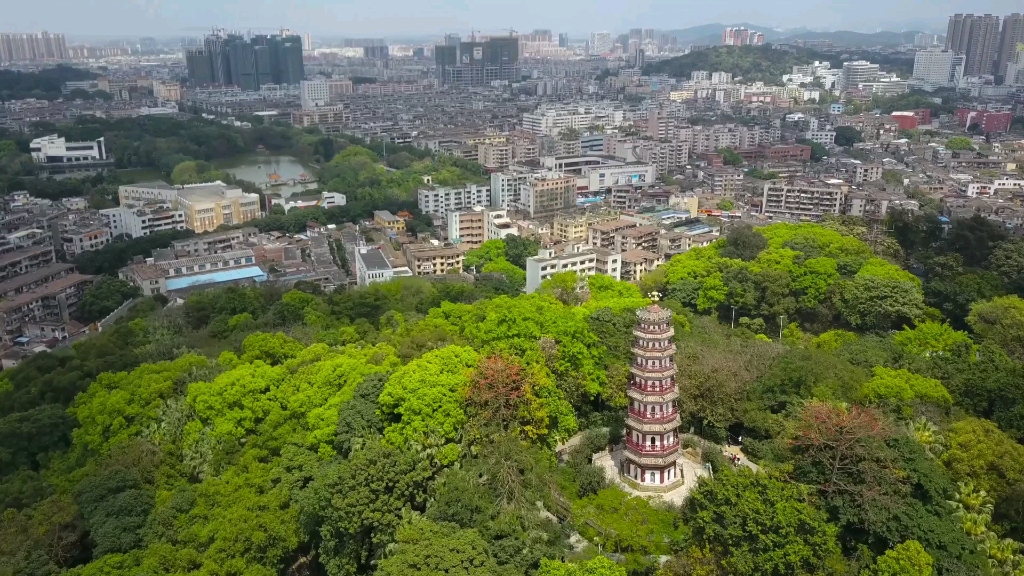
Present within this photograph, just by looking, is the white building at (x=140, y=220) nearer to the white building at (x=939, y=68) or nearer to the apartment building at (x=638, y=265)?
the apartment building at (x=638, y=265)

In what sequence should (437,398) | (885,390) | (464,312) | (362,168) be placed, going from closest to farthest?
(437,398)
(885,390)
(464,312)
(362,168)

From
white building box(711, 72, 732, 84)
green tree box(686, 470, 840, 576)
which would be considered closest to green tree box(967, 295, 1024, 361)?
green tree box(686, 470, 840, 576)

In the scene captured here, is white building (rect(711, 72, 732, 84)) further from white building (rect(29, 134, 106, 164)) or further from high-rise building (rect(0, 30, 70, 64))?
high-rise building (rect(0, 30, 70, 64))

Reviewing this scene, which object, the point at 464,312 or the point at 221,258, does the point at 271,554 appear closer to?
the point at 464,312

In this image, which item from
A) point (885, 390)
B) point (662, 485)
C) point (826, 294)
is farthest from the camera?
point (826, 294)

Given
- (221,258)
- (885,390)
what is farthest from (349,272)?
(885,390)

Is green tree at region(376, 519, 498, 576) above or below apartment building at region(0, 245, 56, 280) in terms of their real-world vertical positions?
above
